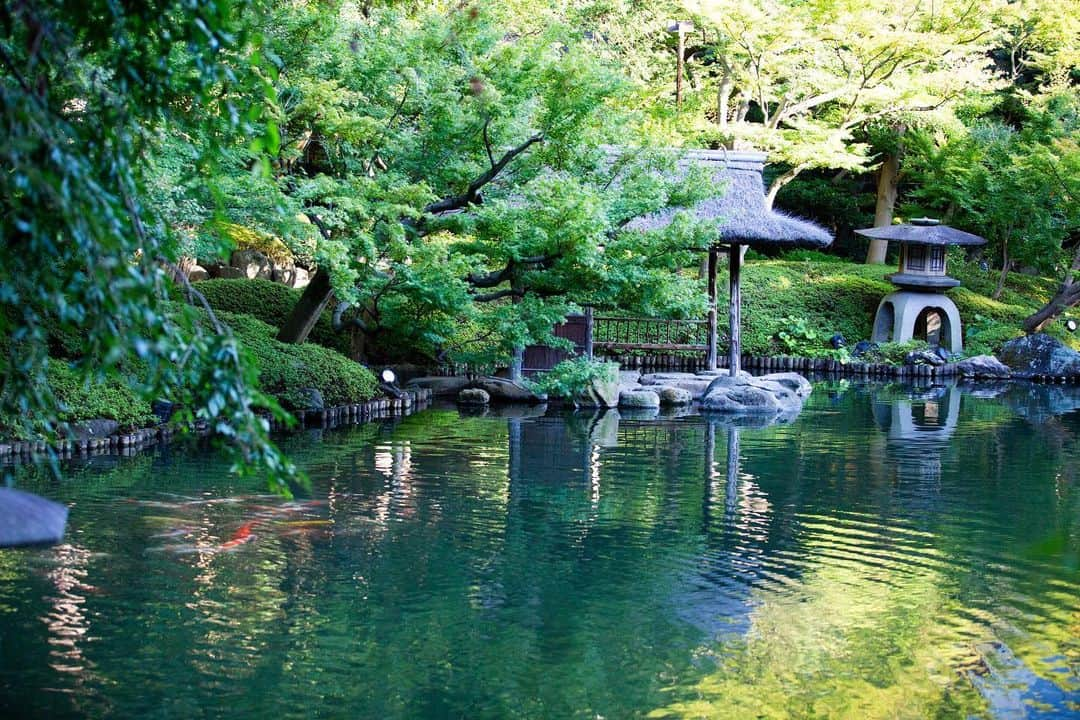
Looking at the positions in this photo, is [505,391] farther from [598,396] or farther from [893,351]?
[893,351]

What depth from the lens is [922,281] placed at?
1089 inches

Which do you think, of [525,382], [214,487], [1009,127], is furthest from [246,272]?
[1009,127]

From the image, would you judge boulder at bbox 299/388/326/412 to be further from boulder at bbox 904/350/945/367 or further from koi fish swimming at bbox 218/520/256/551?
boulder at bbox 904/350/945/367

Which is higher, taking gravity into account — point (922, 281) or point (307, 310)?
point (922, 281)

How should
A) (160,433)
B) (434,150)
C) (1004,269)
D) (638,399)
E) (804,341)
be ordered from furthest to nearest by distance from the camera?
(1004,269)
(804,341)
(638,399)
(434,150)
(160,433)

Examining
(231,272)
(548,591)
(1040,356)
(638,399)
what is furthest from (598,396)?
(1040,356)

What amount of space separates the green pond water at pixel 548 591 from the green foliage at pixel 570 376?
15.7 feet

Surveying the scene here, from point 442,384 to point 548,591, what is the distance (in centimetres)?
1278

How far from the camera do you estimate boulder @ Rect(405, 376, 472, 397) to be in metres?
20.5

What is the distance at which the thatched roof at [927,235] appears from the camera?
1081 inches

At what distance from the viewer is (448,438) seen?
15.4m

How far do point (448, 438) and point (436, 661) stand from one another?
878 centimetres

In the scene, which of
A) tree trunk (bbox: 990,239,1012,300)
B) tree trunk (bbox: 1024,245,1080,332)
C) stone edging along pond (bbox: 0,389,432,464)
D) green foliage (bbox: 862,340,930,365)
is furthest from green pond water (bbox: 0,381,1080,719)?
tree trunk (bbox: 990,239,1012,300)

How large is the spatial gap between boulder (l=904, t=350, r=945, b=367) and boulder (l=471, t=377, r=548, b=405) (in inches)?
426
